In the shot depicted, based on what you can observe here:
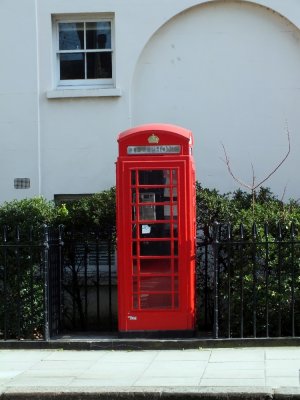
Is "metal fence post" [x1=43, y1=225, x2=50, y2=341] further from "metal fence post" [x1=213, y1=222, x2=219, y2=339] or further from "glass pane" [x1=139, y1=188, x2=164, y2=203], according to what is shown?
"metal fence post" [x1=213, y1=222, x2=219, y2=339]

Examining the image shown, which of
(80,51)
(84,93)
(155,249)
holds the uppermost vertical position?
(80,51)

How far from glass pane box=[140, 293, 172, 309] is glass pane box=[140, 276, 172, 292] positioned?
65 mm

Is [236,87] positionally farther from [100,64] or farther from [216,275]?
[216,275]

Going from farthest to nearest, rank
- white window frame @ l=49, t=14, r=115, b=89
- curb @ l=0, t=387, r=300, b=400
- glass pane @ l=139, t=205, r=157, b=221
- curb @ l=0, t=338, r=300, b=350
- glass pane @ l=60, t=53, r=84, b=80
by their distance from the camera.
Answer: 1. glass pane @ l=60, t=53, r=84, b=80
2. white window frame @ l=49, t=14, r=115, b=89
3. glass pane @ l=139, t=205, r=157, b=221
4. curb @ l=0, t=338, r=300, b=350
5. curb @ l=0, t=387, r=300, b=400

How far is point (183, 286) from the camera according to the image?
33.0 feet

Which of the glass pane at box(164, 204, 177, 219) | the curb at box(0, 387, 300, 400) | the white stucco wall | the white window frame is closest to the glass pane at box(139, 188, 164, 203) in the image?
the glass pane at box(164, 204, 177, 219)

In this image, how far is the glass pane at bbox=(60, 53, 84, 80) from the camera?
1287 cm

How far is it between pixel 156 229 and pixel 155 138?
1.15m

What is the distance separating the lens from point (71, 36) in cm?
1291

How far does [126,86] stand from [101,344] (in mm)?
4359

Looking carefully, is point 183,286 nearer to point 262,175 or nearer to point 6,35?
point 262,175

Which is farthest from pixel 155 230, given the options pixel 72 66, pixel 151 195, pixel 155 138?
pixel 72 66

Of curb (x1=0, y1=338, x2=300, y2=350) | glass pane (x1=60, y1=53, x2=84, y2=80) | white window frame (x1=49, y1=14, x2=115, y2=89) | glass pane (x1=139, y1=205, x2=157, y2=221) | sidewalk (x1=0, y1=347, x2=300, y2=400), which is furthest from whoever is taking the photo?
glass pane (x1=60, y1=53, x2=84, y2=80)

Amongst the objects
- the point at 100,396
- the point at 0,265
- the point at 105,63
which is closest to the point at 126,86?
the point at 105,63
